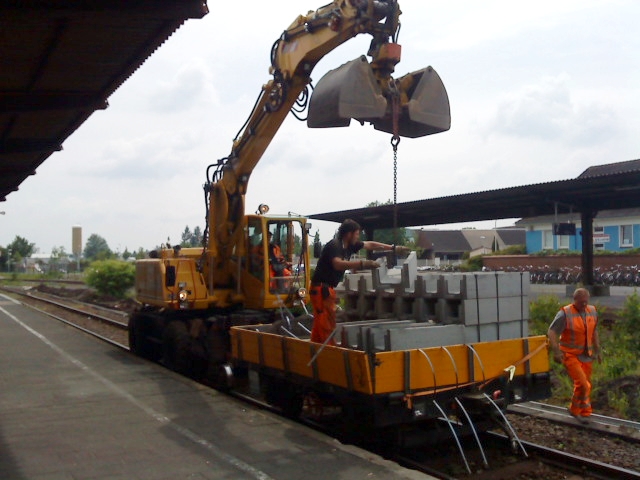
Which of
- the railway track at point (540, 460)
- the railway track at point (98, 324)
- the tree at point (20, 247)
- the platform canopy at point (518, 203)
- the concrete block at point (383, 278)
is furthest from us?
the tree at point (20, 247)

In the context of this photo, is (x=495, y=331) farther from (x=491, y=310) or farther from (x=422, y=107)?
(x=422, y=107)

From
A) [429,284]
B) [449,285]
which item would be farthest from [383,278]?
[449,285]

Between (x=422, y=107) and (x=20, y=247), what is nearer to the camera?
(x=422, y=107)

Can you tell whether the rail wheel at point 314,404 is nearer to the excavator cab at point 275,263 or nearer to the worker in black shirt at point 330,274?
the worker in black shirt at point 330,274

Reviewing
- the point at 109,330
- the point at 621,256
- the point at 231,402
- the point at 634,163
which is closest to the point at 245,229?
the point at 231,402

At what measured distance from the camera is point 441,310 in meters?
7.44

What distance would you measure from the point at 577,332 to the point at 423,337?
3103mm

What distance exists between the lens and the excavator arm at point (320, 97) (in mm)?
7957

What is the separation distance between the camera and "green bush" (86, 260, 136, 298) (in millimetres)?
34906

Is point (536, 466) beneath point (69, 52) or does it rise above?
beneath

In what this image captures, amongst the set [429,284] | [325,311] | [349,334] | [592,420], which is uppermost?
[429,284]

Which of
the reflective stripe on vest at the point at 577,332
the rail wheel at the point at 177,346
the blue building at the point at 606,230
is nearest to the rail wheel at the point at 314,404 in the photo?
the reflective stripe on vest at the point at 577,332

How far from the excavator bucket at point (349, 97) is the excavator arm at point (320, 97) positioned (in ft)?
0.04

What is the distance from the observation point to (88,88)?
9.23 meters
